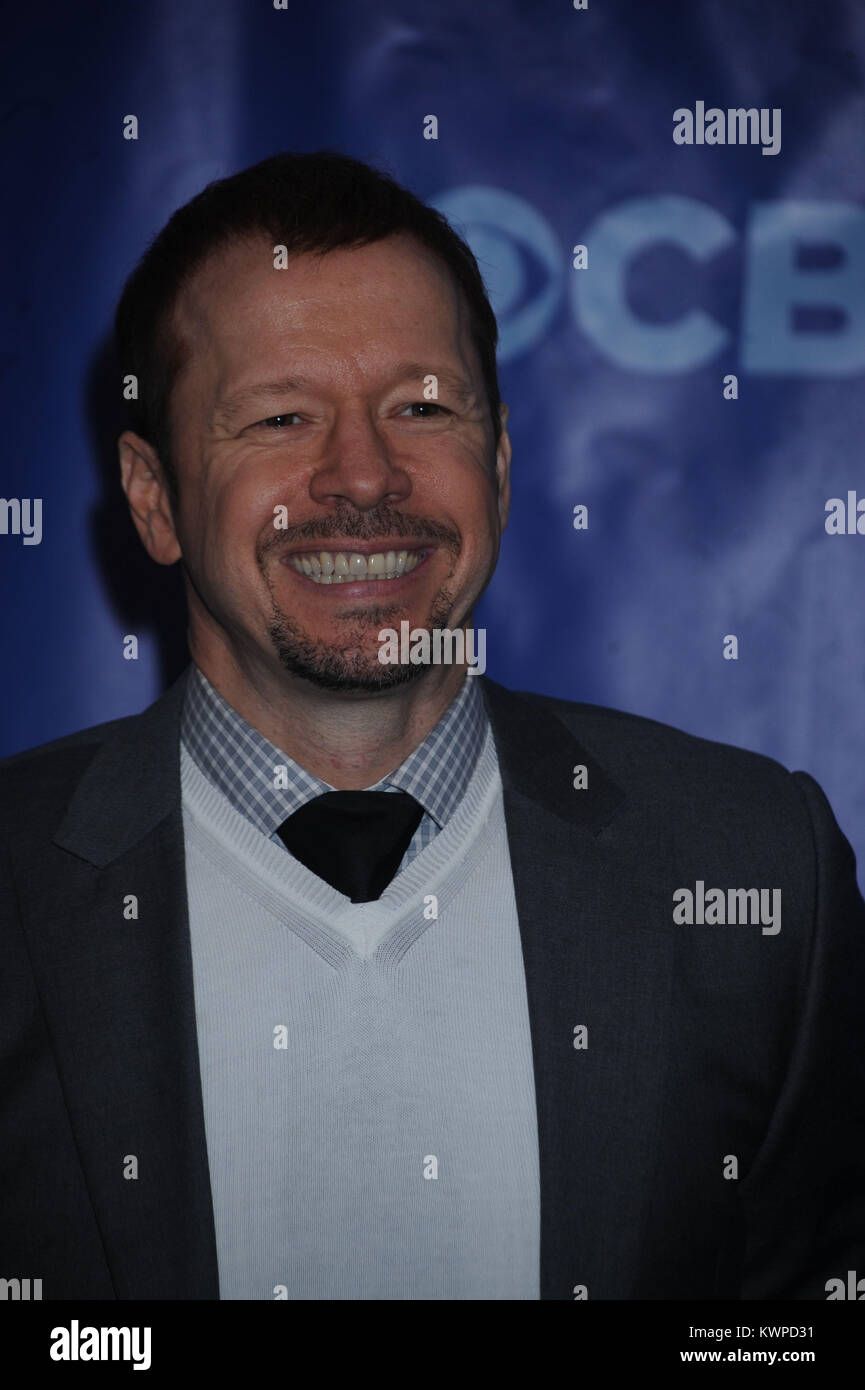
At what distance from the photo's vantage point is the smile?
2.20m

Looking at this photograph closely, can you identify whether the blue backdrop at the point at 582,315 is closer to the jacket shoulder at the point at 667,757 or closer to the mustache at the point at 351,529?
the jacket shoulder at the point at 667,757

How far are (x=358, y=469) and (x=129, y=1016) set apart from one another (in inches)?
36.7

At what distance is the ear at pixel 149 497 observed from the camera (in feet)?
8.00

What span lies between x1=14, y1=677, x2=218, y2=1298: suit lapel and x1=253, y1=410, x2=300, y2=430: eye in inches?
24.2

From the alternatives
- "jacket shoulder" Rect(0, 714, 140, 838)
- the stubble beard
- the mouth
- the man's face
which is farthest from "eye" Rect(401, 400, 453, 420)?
"jacket shoulder" Rect(0, 714, 140, 838)

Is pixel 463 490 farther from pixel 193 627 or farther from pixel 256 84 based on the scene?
pixel 256 84

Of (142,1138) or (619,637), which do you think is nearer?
(142,1138)

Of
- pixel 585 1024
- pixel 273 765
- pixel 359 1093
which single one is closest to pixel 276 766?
pixel 273 765

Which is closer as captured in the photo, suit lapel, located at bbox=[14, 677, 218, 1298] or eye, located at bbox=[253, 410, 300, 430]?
suit lapel, located at bbox=[14, 677, 218, 1298]

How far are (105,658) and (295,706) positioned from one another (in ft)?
2.81

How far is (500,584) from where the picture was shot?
2951mm

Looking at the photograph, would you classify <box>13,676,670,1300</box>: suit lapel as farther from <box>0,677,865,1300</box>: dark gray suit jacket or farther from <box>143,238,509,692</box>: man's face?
<box>143,238,509,692</box>: man's face

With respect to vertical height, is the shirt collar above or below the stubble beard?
below
